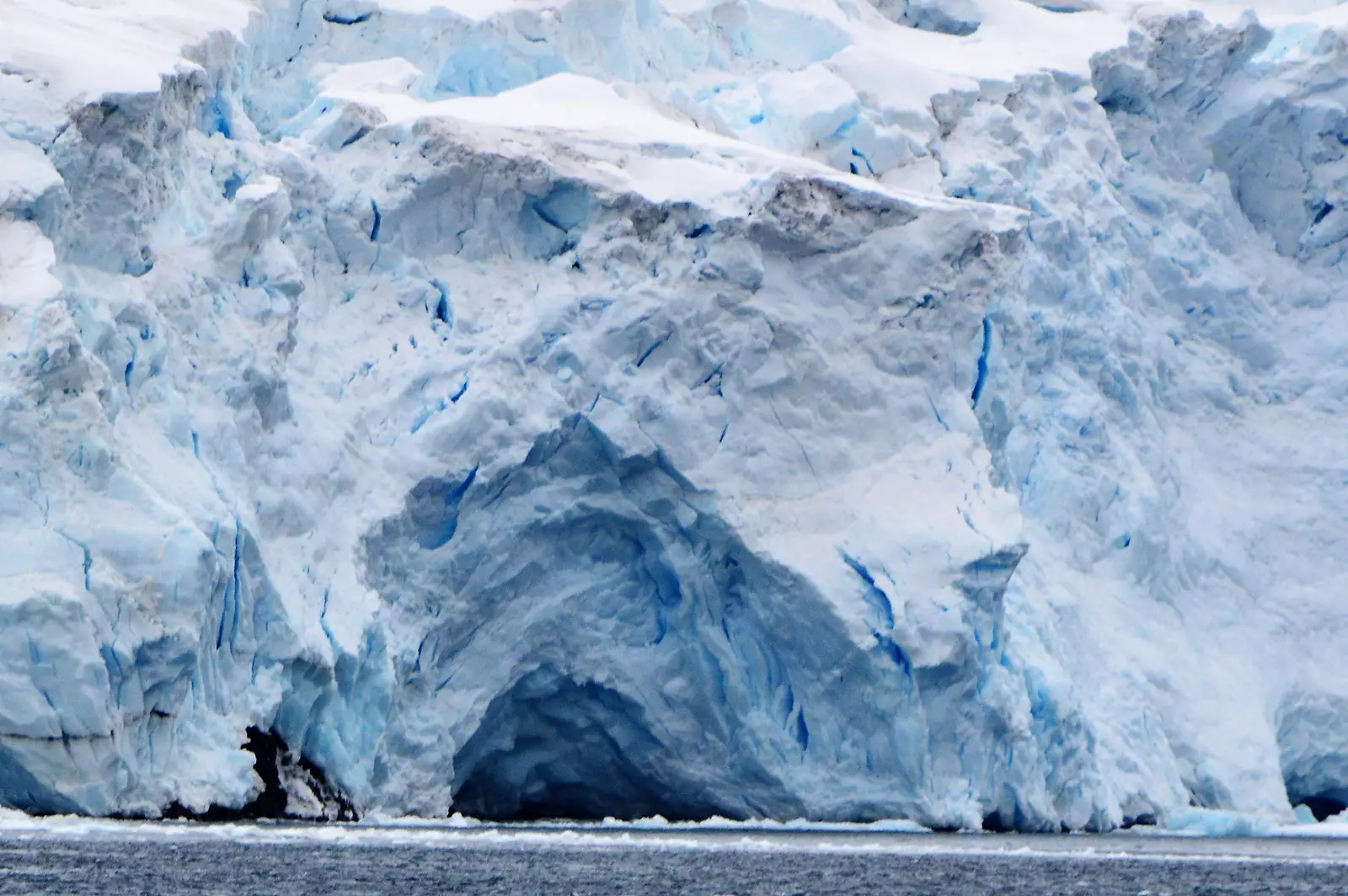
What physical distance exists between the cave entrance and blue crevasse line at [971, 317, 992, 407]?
3.95 m

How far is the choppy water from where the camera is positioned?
10430 millimetres

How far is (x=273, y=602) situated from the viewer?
1464cm

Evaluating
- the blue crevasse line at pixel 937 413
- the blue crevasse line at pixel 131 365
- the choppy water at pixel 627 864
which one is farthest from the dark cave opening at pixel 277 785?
the blue crevasse line at pixel 937 413

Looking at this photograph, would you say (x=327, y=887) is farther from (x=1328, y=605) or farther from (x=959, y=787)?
(x=1328, y=605)

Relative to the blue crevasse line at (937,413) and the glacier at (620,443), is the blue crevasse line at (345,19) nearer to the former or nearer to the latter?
the glacier at (620,443)

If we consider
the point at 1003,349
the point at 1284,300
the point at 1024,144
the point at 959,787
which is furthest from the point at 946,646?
the point at 1284,300

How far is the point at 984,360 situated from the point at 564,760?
482cm

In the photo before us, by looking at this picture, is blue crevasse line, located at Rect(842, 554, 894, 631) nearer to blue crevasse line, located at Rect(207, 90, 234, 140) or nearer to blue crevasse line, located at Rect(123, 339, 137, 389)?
blue crevasse line, located at Rect(123, 339, 137, 389)

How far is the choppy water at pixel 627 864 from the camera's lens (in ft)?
34.2

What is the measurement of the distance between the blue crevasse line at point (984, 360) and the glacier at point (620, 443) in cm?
5

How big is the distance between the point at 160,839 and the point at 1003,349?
29.0 ft

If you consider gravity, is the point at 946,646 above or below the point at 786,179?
below

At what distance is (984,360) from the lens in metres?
17.9

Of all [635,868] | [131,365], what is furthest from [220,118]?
[635,868]
